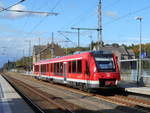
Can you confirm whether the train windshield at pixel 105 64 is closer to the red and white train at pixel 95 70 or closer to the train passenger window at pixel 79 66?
the red and white train at pixel 95 70

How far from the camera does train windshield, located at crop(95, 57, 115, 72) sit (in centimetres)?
2044

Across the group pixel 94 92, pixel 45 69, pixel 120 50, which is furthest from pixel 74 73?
pixel 120 50

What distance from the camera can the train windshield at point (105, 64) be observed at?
2044 cm

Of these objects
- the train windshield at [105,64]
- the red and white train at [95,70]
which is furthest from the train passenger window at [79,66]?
the train windshield at [105,64]

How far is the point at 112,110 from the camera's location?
14.0 metres

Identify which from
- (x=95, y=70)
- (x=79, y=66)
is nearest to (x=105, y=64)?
(x=95, y=70)

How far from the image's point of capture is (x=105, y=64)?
817 inches

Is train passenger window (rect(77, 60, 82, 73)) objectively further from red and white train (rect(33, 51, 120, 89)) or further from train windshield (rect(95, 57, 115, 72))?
train windshield (rect(95, 57, 115, 72))

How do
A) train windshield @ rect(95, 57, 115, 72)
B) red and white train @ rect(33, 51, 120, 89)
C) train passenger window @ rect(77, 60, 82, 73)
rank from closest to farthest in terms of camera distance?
red and white train @ rect(33, 51, 120, 89) → train windshield @ rect(95, 57, 115, 72) → train passenger window @ rect(77, 60, 82, 73)

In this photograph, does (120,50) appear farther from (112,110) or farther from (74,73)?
(112,110)

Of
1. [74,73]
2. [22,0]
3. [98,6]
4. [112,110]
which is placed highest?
[98,6]

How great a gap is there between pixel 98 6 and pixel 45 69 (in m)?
12.5

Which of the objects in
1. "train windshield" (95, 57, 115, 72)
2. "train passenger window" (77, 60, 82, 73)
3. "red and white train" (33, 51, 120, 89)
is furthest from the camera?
"train passenger window" (77, 60, 82, 73)

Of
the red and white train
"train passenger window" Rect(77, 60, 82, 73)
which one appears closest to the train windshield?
the red and white train
